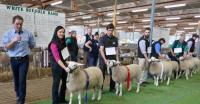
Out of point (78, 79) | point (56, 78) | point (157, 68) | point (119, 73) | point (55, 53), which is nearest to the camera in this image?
point (55, 53)

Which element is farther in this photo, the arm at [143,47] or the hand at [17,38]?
the arm at [143,47]

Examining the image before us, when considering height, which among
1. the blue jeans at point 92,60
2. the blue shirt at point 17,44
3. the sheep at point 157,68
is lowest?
the sheep at point 157,68

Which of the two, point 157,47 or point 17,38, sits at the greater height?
point 17,38

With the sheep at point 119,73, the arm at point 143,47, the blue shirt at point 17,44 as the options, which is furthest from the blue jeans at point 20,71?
the arm at point 143,47

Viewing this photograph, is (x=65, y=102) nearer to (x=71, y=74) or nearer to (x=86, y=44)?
(x=71, y=74)

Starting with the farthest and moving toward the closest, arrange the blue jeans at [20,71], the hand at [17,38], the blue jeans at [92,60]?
the blue jeans at [92,60] → the blue jeans at [20,71] → the hand at [17,38]

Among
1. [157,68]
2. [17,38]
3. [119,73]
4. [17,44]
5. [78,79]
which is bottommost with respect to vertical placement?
[157,68]

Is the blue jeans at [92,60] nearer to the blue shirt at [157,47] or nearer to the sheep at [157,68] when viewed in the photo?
the sheep at [157,68]

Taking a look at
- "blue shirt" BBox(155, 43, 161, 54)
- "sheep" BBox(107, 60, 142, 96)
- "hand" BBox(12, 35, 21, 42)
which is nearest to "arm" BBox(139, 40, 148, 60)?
"sheep" BBox(107, 60, 142, 96)

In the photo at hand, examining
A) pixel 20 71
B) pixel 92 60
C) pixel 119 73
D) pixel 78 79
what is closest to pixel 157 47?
pixel 92 60

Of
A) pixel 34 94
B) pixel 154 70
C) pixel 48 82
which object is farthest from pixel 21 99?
pixel 154 70

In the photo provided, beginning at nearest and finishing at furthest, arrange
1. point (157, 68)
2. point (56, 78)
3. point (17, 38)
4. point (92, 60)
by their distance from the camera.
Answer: point (17, 38) < point (56, 78) < point (157, 68) < point (92, 60)

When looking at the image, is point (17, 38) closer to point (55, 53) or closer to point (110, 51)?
point (55, 53)

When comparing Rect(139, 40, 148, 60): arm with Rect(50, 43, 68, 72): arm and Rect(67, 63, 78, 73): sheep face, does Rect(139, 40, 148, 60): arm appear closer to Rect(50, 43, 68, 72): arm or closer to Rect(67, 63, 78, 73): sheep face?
Rect(67, 63, 78, 73): sheep face
